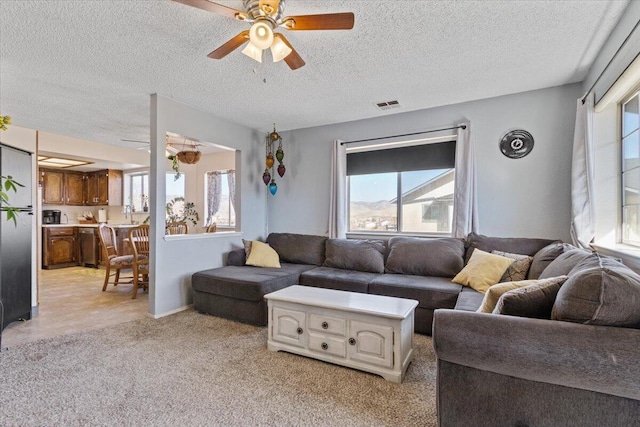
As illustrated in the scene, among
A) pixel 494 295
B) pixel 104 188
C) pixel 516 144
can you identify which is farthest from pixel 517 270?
pixel 104 188

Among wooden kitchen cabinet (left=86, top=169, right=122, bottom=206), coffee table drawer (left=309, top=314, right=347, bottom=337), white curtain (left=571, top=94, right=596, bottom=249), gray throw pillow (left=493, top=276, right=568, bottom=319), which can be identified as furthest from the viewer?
wooden kitchen cabinet (left=86, top=169, right=122, bottom=206)

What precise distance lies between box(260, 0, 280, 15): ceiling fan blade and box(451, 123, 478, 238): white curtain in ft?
8.64

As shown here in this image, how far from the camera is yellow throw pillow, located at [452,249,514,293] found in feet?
8.86

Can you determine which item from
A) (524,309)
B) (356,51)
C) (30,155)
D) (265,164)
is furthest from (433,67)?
(30,155)

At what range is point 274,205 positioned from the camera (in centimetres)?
497

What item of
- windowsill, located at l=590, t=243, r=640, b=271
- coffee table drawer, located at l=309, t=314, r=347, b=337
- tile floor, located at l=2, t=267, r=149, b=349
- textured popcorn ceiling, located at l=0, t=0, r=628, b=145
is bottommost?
tile floor, located at l=2, t=267, r=149, b=349

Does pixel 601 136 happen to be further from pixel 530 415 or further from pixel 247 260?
pixel 247 260

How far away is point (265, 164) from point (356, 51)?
277 centimetres

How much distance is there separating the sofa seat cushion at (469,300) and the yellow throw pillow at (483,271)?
3.1 inches

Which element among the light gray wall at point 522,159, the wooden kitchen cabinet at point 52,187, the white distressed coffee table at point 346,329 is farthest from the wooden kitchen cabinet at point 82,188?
the white distressed coffee table at point 346,329

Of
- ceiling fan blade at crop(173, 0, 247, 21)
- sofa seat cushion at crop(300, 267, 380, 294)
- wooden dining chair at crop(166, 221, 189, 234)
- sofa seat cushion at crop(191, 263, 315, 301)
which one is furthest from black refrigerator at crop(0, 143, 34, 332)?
sofa seat cushion at crop(300, 267, 380, 294)

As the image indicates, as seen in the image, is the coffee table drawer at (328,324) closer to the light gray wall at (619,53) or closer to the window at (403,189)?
the window at (403,189)

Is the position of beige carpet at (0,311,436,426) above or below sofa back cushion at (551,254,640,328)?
below

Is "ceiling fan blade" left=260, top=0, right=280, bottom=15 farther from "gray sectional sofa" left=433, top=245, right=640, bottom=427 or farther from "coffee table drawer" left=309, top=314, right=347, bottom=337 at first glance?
"coffee table drawer" left=309, top=314, right=347, bottom=337
